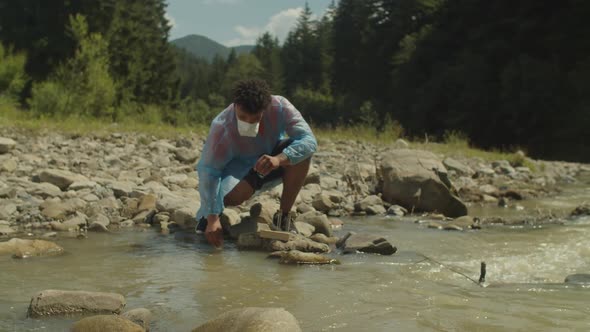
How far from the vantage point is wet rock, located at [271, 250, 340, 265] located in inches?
136

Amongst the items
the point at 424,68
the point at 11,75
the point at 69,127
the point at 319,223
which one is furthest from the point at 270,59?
the point at 319,223

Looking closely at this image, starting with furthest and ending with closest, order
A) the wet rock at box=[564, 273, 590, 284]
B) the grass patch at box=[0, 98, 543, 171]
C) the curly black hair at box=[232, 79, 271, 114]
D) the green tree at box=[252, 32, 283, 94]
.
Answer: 1. the green tree at box=[252, 32, 283, 94]
2. the grass patch at box=[0, 98, 543, 171]
3. the curly black hair at box=[232, 79, 271, 114]
4. the wet rock at box=[564, 273, 590, 284]

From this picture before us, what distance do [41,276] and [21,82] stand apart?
14.4 meters

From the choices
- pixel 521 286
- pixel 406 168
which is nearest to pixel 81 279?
pixel 521 286

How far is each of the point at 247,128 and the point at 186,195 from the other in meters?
1.75

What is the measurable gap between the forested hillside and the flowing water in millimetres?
9766

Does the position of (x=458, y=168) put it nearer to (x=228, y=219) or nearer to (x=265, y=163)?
(x=228, y=219)

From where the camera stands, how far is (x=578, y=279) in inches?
122

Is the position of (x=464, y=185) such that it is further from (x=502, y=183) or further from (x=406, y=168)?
(x=406, y=168)

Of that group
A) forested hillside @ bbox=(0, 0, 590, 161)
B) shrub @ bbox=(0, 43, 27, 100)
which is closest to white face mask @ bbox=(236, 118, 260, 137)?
forested hillside @ bbox=(0, 0, 590, 161)

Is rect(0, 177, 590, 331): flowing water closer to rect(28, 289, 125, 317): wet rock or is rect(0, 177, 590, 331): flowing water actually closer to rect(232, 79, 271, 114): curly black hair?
rect(28, 289, 125, 317): wet rock

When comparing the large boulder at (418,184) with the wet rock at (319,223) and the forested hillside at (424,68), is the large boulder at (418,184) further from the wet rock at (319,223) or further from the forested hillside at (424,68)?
the forested hillside at (424,68)

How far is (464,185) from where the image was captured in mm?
7695

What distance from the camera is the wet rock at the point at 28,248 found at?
344cm
